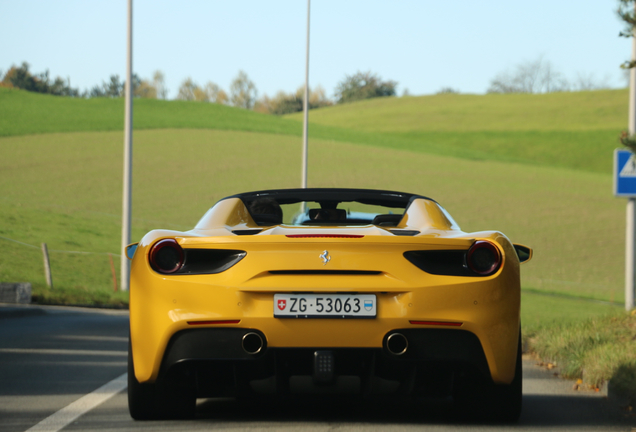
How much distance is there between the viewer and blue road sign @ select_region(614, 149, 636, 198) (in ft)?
38.5

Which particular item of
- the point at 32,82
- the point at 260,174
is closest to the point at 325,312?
the point at 260,174

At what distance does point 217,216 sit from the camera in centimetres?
540

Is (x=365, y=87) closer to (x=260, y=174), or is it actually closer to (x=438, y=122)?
(x=438, y=122)

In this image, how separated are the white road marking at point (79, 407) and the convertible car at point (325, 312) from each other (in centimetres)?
61

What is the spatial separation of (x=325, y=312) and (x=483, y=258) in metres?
0.90

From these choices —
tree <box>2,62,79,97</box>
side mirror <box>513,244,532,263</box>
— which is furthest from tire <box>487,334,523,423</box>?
tree <box>2,62,79,97</box>

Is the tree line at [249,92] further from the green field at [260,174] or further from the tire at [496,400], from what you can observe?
the tire at [496,400]

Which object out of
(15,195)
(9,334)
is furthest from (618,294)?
(15,195)

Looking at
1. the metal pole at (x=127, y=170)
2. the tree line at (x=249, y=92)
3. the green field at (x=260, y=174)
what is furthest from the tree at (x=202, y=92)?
the metal pole at (x=127, y=170)

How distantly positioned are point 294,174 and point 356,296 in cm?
4060

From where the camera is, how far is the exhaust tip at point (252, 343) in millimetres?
4473

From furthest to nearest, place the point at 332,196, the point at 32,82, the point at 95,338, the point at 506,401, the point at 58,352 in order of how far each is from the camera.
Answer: the point at 32,82 → the point at 95,338 → the point at 58,352 → the point at 332,196 → the point at 506,401

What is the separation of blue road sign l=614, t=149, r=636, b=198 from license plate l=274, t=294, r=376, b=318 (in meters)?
8.16

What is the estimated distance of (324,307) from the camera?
14.6ft
